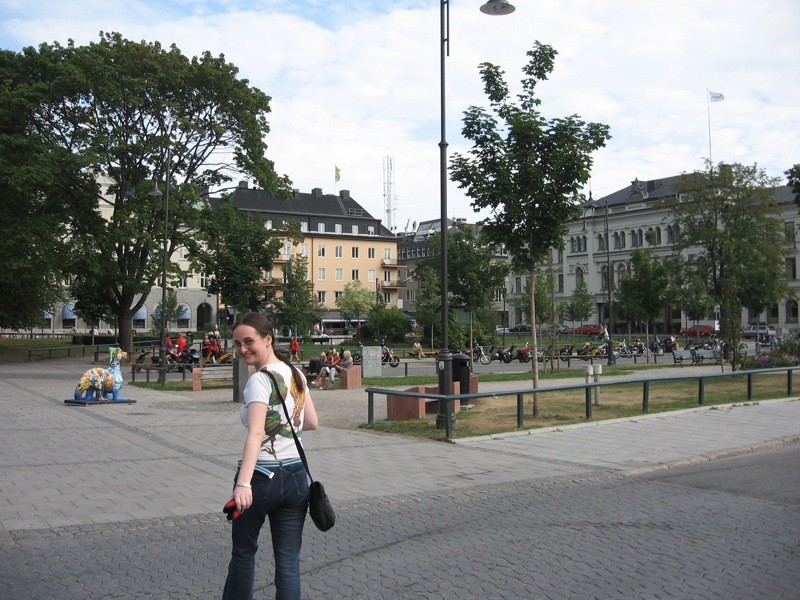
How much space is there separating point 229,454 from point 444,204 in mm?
6143

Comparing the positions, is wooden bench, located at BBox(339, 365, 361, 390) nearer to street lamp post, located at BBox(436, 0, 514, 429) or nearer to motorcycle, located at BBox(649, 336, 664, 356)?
street lamp post, located at BBox(436, 0, 514, 429)

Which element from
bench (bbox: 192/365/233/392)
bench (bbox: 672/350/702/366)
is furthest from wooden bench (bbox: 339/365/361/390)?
bench (bbox: 672/350/702/366)

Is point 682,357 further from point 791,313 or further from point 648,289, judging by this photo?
point 791,313

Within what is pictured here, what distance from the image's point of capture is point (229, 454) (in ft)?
35.1

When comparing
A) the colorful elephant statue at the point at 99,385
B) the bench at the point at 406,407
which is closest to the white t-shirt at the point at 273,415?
the bench at the point at 406,407

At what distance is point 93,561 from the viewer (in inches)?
223

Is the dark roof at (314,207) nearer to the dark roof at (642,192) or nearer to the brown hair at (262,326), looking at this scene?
the dark roof at (642,192)

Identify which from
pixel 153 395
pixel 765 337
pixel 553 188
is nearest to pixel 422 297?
pixel 765 337

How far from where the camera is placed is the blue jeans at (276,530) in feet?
12.5

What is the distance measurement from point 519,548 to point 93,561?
3155 millimetres

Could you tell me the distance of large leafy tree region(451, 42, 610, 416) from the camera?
13844 millimetres

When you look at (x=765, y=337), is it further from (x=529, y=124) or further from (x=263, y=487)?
(x=263, y=487)

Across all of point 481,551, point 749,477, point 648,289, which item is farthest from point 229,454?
point 648,289

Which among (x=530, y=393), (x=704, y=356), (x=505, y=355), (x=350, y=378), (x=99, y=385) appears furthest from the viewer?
(x=505, y=355)
